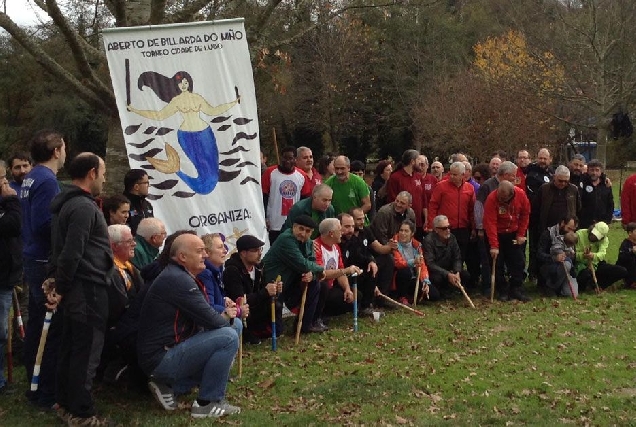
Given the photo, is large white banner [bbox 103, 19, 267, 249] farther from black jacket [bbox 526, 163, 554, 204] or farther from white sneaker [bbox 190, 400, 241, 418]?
black jacket [bbox 526, 163, 554, 204]

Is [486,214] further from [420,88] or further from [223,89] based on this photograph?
[420,88]

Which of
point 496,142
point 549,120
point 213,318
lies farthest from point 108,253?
point 549,120

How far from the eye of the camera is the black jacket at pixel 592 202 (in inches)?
492

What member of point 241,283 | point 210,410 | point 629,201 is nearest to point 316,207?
point 241,283

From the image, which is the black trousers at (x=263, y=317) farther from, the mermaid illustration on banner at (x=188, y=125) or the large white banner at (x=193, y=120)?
the mermaid illustration on banner at (x=188, y=125)

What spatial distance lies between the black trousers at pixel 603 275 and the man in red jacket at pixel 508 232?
115 cm

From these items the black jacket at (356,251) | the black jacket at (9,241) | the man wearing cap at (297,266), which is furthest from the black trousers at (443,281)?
the black jacket at (9,241)

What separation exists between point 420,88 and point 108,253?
3448 cm

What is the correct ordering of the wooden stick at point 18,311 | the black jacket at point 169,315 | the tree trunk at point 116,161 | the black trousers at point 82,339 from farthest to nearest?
the tree trunk at point 116,161
the wooden stick at point 18,311
the black jacket at point 169,315
the black trousers at point 82,339

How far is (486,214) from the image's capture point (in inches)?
444

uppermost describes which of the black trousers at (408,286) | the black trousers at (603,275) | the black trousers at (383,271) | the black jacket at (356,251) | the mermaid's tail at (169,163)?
the mermaid's tail at (169,163)

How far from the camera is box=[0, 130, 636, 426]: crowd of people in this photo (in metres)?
5.91

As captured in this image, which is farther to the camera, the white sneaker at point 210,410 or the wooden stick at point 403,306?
the wooden stick at point 403,306

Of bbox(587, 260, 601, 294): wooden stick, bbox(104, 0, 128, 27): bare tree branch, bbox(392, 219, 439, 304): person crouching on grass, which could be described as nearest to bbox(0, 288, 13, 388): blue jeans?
bbox(104, 0, 128, 27): bare tree branch
